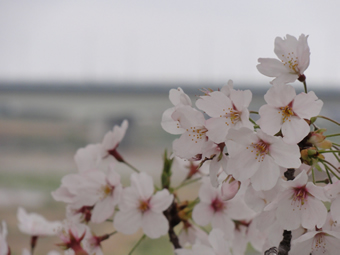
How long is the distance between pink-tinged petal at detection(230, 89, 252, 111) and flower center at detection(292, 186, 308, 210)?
0.09 m

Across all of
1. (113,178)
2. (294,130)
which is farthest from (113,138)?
(294,130)

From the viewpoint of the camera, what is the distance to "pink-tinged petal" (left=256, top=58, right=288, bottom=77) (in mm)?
341

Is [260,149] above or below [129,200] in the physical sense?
above

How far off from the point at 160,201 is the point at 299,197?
0.62 feet

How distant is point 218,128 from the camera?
298mm

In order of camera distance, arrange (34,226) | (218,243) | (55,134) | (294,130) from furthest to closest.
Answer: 1. (55,134)
2. (34,226)
3. (218,243)
4. (294,130)

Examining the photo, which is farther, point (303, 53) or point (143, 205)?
point (143, 205)

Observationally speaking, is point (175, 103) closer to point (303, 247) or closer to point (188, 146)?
point (188, 146)

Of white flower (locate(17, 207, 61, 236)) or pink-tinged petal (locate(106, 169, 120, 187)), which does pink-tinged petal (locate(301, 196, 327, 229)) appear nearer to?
pink-tinged petal (locate(106, 169, 120, 187))

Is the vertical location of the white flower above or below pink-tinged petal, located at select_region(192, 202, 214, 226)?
below

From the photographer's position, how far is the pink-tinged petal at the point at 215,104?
0.31 m

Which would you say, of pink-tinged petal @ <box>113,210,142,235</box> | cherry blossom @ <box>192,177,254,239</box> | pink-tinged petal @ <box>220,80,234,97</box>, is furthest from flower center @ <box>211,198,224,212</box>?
pink-tinged petal @ <box>220,80,234,97</box>

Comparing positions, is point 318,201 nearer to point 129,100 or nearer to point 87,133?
point 129,100

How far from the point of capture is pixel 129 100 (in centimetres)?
231
